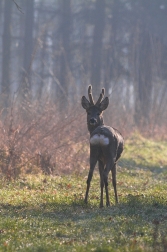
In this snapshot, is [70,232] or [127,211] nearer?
[70,232]

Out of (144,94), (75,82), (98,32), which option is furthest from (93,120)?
(98,32)

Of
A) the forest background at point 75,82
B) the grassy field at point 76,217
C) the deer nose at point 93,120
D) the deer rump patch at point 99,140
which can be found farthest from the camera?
the forest background at point 75,82

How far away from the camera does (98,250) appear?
814cm

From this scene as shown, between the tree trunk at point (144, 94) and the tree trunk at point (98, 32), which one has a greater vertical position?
the tree trunk at point (98, 32)

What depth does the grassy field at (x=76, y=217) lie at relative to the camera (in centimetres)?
862

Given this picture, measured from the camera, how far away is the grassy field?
8.62m

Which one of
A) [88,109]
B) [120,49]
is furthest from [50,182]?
[120,49]

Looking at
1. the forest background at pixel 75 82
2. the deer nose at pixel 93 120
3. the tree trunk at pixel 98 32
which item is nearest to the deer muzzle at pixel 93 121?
the deer nose at pixel 93 120

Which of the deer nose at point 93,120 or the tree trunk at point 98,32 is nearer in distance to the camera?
the deer nose at point 93,120

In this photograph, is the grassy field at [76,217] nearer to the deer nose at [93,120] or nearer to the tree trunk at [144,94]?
the deer nose at [93,120]

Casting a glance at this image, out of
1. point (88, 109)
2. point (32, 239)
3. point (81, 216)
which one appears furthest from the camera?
point (88, 109)

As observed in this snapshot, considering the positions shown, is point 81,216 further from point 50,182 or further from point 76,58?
point 76,58

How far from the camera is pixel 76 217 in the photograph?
10930 millimetres

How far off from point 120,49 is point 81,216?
126 feet
